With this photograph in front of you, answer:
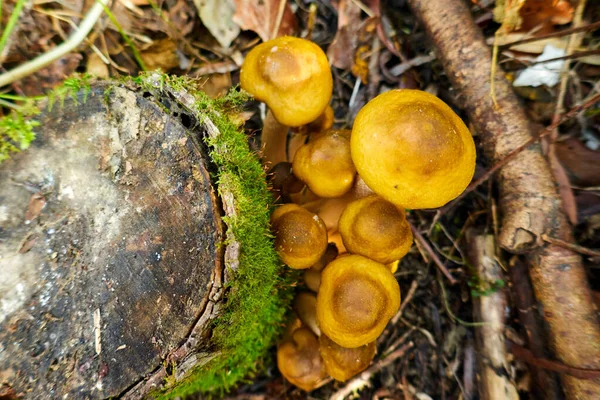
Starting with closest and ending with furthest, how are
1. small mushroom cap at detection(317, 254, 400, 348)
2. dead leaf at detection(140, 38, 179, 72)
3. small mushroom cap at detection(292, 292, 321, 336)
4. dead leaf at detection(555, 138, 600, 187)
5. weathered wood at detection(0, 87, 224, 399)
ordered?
weathered wood at detection(0, 87, 224, 399) → small mushroom cap at detection(317, 254, 400, 348) → dead leaf at detection(555, 138, 600, 187) → small mushroom cap at detection(292, 292, 321, 336) → dead leaf at detection(140, 38, 179, 72)

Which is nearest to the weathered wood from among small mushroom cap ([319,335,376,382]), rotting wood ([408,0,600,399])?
small mushroom cap ([319,335,376,382])

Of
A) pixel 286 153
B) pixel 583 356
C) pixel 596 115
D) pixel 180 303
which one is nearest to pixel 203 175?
pixel 180 303

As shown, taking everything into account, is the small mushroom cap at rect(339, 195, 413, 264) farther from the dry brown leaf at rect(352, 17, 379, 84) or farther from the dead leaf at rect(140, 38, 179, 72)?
the dead leaf at rect(140, 38, 179, 72)

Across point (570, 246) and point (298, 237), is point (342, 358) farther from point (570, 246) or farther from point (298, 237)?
point (570, 246)

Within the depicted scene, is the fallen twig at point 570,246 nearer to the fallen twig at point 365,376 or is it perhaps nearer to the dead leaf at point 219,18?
the fallen twig at point 365,376

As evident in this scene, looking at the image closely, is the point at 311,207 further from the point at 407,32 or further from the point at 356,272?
the point at 407,32

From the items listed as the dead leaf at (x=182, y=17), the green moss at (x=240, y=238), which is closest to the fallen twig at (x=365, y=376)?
the green moss at (x=240, y=238)
